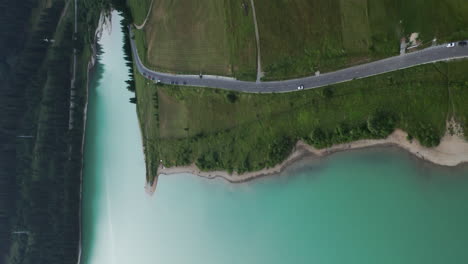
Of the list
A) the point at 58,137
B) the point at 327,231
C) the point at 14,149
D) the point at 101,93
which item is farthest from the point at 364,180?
the point at 14,149

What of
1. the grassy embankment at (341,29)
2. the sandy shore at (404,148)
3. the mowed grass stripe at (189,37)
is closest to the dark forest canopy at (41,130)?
the mowed grass stripe at (189,37)

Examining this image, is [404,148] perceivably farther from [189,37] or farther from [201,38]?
[189,37]

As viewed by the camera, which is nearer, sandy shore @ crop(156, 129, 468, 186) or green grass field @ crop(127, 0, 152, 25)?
sandy shore @ crop(156, 129, 468, 186)

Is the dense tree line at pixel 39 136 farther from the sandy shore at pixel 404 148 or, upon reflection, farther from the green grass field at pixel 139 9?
the sandy shore at pixel 404 148

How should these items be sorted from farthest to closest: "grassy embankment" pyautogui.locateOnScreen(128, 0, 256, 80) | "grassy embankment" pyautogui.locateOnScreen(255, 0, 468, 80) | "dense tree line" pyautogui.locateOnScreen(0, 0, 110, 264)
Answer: "dense tree line" pyautogui.locateOnScreen(0, 0, 110, 264)
"grassy embankment" pyautogui.locateOnScreen(128, 0, 256, 80)
"grassy embankment" pyautogui.locateOnScreen(255, 0, 468, 80)

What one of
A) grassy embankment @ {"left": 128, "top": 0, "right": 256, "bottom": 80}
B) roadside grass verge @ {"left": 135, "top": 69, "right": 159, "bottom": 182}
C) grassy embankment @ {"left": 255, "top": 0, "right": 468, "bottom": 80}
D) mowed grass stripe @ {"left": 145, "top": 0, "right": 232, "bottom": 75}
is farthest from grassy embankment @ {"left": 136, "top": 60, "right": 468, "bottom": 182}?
mowed grass stripe @ {"left": 145, "top": 0, "right": 232, "bottom": 75}

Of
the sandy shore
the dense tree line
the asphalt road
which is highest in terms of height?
the asphalt road

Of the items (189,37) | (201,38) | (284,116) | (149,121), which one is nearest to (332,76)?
(284,116)

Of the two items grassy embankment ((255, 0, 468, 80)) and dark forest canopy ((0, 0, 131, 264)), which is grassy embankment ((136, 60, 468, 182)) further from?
dark forest canopy ((0, 0, 131, 264))
